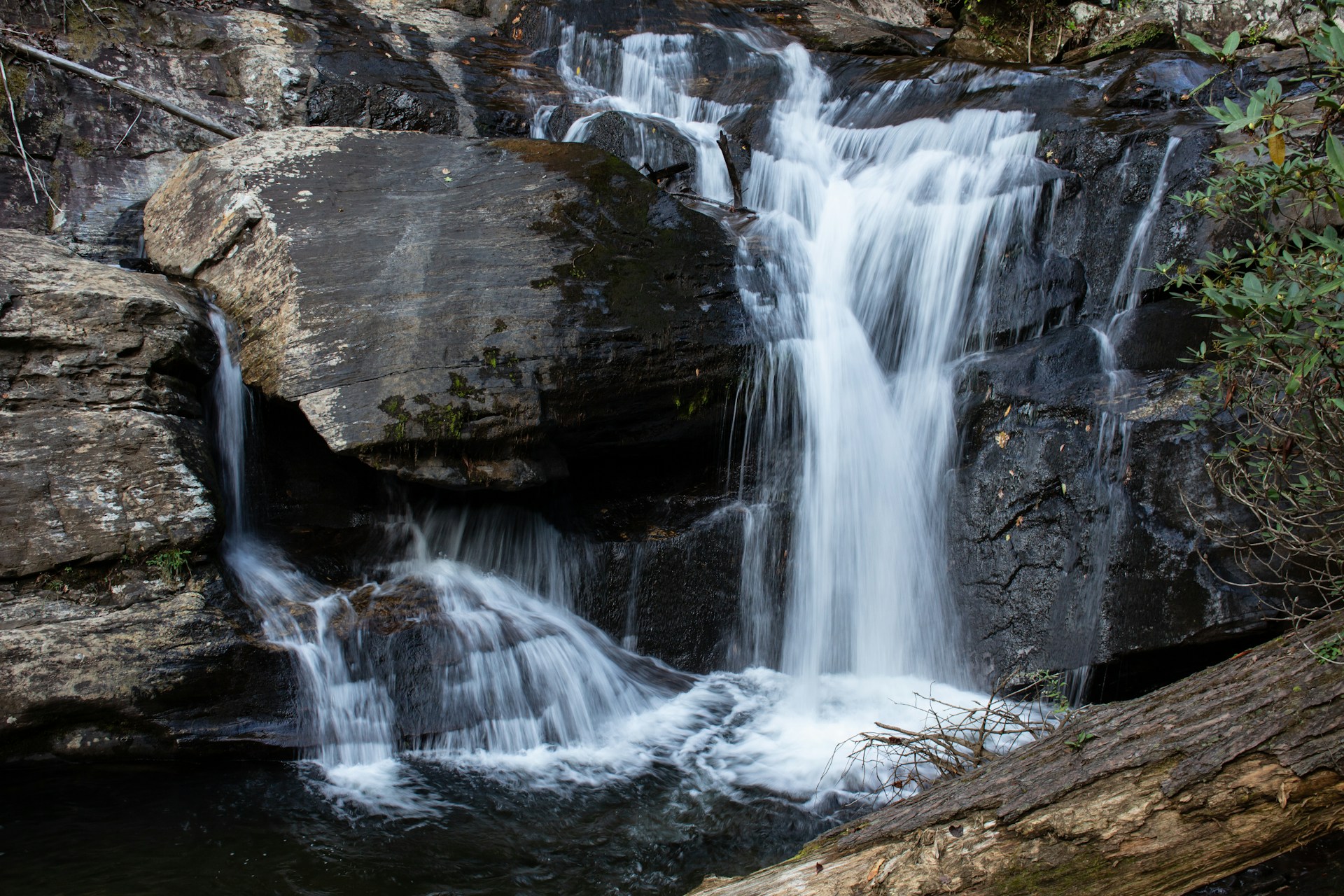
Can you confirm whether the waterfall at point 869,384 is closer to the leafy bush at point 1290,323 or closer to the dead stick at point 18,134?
the leafy bush at point 1290,323

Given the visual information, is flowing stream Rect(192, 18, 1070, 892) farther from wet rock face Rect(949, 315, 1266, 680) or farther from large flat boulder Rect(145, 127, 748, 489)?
large flat boulder Rect(145, 127, 748, 489)

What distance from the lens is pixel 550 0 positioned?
34.9 ft

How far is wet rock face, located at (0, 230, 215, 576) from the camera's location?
15.0 feet

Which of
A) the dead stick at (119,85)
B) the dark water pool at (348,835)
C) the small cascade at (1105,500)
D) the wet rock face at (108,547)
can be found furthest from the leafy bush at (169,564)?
the small cascade at (1105,500)

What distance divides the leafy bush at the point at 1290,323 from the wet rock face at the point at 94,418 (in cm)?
489

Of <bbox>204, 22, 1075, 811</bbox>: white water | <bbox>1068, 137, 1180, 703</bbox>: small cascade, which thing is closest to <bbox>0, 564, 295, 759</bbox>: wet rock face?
<bbox>204, 22, 1075, 811</bbox>: white water

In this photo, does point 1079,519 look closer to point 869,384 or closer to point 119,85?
point 869,384

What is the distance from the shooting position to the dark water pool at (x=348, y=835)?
147 inches

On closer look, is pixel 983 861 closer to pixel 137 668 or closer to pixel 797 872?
pixel 797 872

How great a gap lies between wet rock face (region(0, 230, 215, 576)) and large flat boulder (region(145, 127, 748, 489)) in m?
0.49

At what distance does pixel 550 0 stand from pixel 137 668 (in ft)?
29.5

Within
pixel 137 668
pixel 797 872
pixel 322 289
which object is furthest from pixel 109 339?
pixel 797 872

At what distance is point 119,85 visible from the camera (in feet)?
24.7

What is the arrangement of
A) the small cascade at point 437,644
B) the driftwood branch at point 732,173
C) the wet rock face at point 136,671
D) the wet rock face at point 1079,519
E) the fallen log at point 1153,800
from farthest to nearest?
1. the driftwood branch at point 732,173
2. the wet rock face at point 1079,519
3. the small cascade at point 437,644
4. the wet rock face at point 136,671
5. the fallen log at point 1153,800
